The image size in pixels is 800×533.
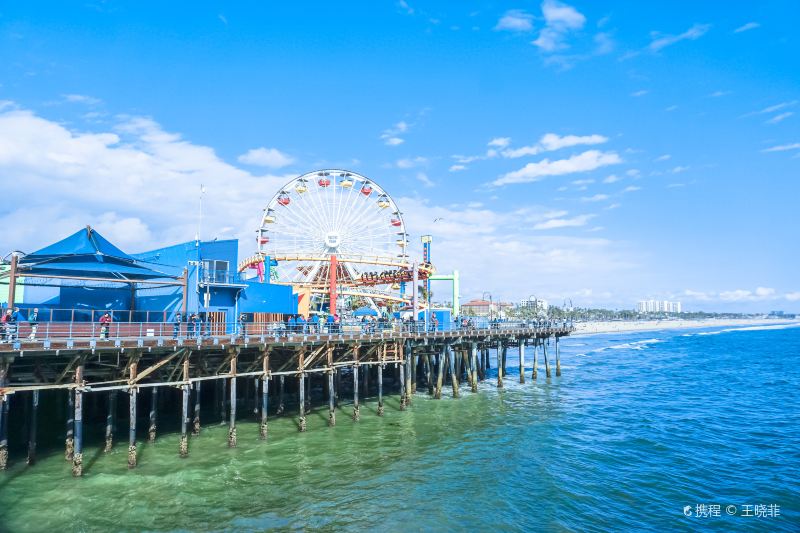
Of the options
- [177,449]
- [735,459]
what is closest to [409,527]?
[177,449]

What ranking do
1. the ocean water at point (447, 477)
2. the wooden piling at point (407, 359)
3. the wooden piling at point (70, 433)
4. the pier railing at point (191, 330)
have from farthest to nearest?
the wooden piling at point (407, 359) → the wooden piling at point (70, 433) → the pier railing at point (191, 330) → the ocean water at point (447, 477)

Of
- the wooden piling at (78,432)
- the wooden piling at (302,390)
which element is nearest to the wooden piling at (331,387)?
the wooden piling at (302,390)

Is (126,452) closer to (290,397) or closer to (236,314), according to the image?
(236,314)

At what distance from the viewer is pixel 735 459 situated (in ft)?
82.5

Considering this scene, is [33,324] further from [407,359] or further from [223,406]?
[407,359]

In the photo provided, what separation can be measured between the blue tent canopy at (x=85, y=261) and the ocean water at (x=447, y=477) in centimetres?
939

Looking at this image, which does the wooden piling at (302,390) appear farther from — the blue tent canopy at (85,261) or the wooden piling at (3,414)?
the wooden piling at (3,414)

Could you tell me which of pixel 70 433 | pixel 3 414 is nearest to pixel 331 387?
pixel 70 433

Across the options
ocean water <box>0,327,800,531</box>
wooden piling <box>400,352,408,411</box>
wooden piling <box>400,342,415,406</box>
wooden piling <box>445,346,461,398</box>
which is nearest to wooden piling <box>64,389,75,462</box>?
ocean water <box>0,327,800,531</box>

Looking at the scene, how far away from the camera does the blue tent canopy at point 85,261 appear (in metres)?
26.7

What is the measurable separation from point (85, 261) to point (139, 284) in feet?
14.6

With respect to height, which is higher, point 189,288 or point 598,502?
point 189,288

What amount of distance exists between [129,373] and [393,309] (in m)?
45.1

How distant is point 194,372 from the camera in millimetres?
28734
